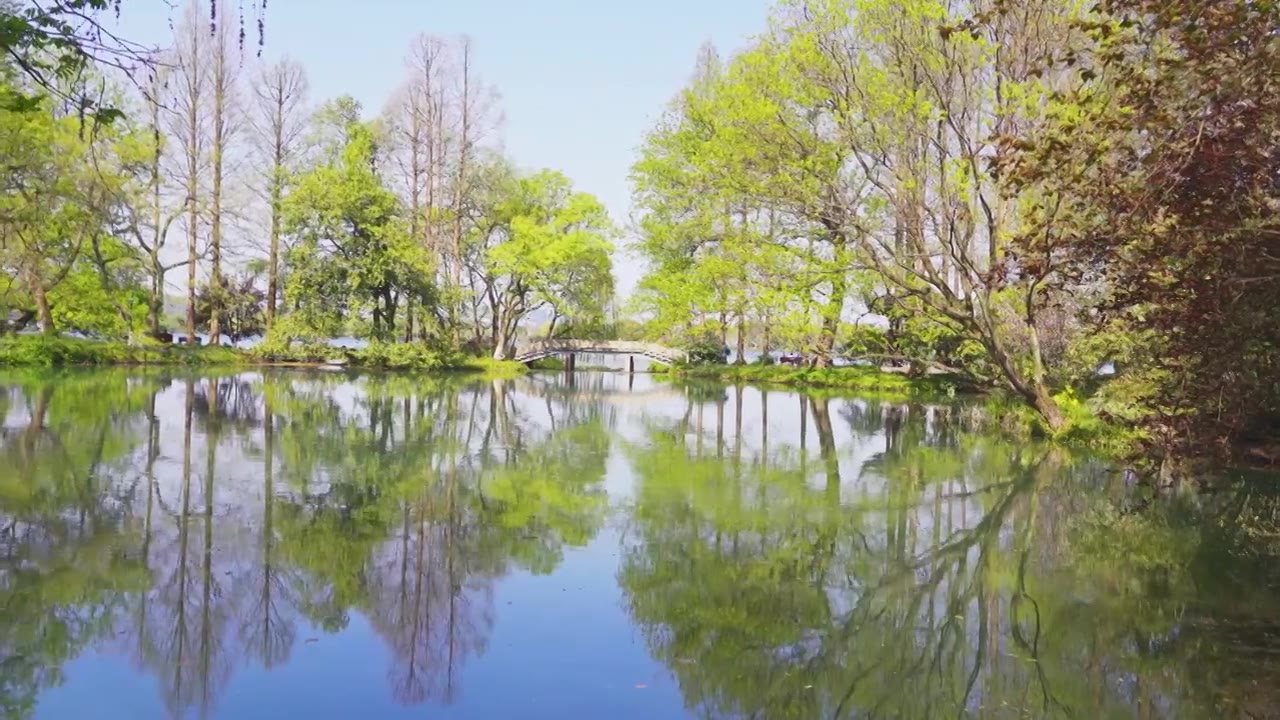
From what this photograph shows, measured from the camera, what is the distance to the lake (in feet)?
15.0

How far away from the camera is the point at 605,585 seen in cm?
648

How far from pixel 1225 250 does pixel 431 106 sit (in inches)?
1503

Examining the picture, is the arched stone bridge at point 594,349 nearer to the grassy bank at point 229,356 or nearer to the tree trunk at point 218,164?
the grassy bank at point 229,356

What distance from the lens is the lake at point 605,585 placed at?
456 cm

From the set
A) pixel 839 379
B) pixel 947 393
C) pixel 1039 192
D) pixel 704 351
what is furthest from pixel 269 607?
pixel 704 351

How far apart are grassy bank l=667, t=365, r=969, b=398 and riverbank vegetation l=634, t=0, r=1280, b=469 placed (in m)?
2.44

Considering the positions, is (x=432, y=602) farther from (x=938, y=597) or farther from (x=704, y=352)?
(x=704, y=352)

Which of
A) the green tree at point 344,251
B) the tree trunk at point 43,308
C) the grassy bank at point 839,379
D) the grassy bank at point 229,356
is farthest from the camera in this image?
the green tree at point 344,251

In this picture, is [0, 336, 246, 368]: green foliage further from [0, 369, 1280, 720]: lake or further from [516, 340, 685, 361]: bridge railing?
[0, 369, 1280, 720]: lake

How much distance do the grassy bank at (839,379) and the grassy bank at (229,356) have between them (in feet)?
30.0

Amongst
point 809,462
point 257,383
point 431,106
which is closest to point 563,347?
point 431,106

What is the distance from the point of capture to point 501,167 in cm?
4194

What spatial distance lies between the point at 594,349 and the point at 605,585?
37.5 metres

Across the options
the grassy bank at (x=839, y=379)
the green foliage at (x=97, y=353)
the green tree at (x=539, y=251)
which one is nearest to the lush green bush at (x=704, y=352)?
the grassy bank at (x=839, y=379)
